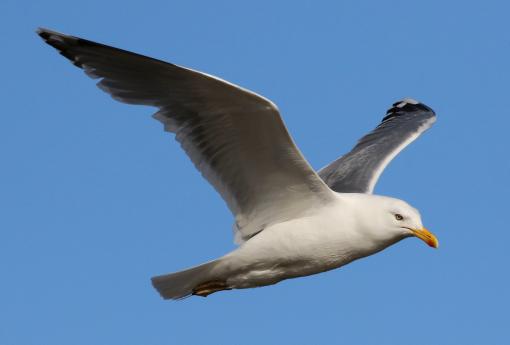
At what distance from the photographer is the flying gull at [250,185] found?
7609mm

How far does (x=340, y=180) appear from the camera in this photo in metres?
10.1

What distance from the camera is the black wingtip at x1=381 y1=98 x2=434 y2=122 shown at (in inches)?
494

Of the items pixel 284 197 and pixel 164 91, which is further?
pixel 284 197

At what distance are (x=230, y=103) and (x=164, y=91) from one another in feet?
1.83

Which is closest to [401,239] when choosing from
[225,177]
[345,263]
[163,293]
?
[345,263]

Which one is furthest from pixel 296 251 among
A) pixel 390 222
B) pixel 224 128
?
pixel 224 128

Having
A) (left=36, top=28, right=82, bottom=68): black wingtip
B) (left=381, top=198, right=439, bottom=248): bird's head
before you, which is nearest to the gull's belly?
(left=381, top=198, right=439, bottom=248): bird's head

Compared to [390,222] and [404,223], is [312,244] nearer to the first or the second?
[390,222]

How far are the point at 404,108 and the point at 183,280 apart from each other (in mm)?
5085

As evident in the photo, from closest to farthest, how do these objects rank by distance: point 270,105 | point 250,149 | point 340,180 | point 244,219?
point 270,105, point 250,149, point 244,219, point 340,180

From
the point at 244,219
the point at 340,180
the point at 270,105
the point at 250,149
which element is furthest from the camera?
the point at 340,180

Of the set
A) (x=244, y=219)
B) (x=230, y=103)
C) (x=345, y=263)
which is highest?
(x=230, y=103)

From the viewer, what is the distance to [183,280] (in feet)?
28.3

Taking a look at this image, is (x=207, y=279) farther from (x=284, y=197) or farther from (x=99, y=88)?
(x=99, y=88)
